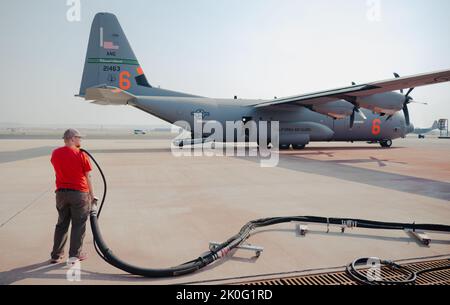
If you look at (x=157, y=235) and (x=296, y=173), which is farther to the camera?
(x=296, y=173)

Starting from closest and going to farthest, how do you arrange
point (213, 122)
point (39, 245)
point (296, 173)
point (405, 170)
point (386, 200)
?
point (39, 245), point (386, 200), point (296, 173), point (405, 170), point (213, 122)

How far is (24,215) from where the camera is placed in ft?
19.4

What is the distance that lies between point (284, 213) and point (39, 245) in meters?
4.39

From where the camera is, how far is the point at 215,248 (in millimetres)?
4164

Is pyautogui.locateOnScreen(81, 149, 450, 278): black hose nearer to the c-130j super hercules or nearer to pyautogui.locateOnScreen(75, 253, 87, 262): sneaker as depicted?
pyautogui.locateOnScreen(75, 253, 87, 262): sneaker

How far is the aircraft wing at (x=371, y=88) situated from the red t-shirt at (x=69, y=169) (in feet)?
51.0

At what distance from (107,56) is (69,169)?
18.0 metres

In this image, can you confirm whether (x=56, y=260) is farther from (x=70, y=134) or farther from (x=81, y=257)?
(x=70, y=134)

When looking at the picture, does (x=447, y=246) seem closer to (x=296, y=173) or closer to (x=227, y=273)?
(x=227, y=273)

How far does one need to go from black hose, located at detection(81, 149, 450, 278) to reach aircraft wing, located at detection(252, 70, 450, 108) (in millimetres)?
11864

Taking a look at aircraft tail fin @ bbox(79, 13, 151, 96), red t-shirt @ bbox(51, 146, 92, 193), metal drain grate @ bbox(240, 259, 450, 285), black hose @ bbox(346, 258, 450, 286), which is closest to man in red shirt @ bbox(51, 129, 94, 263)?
red t-shirt @ bbox(51, 146, 92, 193)

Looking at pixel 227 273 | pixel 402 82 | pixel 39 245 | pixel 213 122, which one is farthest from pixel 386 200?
pixel 213 122

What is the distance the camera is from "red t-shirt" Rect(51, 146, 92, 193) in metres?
3.94

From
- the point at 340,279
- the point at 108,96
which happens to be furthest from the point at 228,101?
the point at 340,279
